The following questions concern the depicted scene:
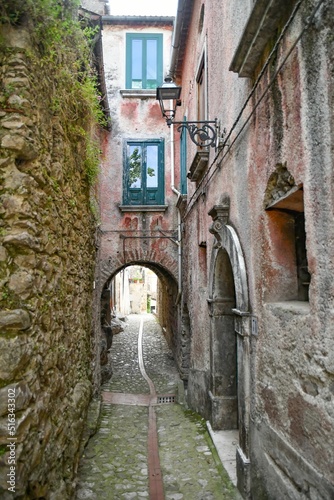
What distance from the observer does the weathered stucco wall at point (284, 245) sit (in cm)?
244

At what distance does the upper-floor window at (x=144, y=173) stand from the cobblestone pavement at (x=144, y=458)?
5018mm

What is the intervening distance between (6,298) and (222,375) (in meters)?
3.90

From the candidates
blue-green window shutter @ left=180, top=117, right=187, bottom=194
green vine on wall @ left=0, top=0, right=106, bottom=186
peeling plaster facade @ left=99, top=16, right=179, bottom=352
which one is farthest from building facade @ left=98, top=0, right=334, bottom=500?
peeling plaster facade @ left=99, top=16, right=179, bottom=352

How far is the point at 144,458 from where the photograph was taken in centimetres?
533

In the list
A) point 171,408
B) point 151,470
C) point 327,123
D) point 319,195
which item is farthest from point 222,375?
point 327,123

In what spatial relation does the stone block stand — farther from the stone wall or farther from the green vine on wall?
the green vine on wall

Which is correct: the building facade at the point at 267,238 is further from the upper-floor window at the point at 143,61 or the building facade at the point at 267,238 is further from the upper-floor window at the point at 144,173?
the upper-floor window at the point at 143,61

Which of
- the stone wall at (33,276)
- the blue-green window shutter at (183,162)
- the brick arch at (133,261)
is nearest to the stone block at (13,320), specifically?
the stone wall at (33,276)

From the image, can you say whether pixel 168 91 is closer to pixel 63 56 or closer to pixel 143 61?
pixel 63 56

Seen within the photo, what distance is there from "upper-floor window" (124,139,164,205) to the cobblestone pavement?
16.5ft

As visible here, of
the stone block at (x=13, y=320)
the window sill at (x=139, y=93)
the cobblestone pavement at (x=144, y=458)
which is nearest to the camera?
the stone block at (x=13, y=320)

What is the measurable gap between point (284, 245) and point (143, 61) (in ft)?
30.5

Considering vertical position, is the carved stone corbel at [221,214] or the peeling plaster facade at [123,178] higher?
the peeling plaster facade at [123,178]

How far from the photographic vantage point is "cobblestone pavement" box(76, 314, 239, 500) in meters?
4.41
